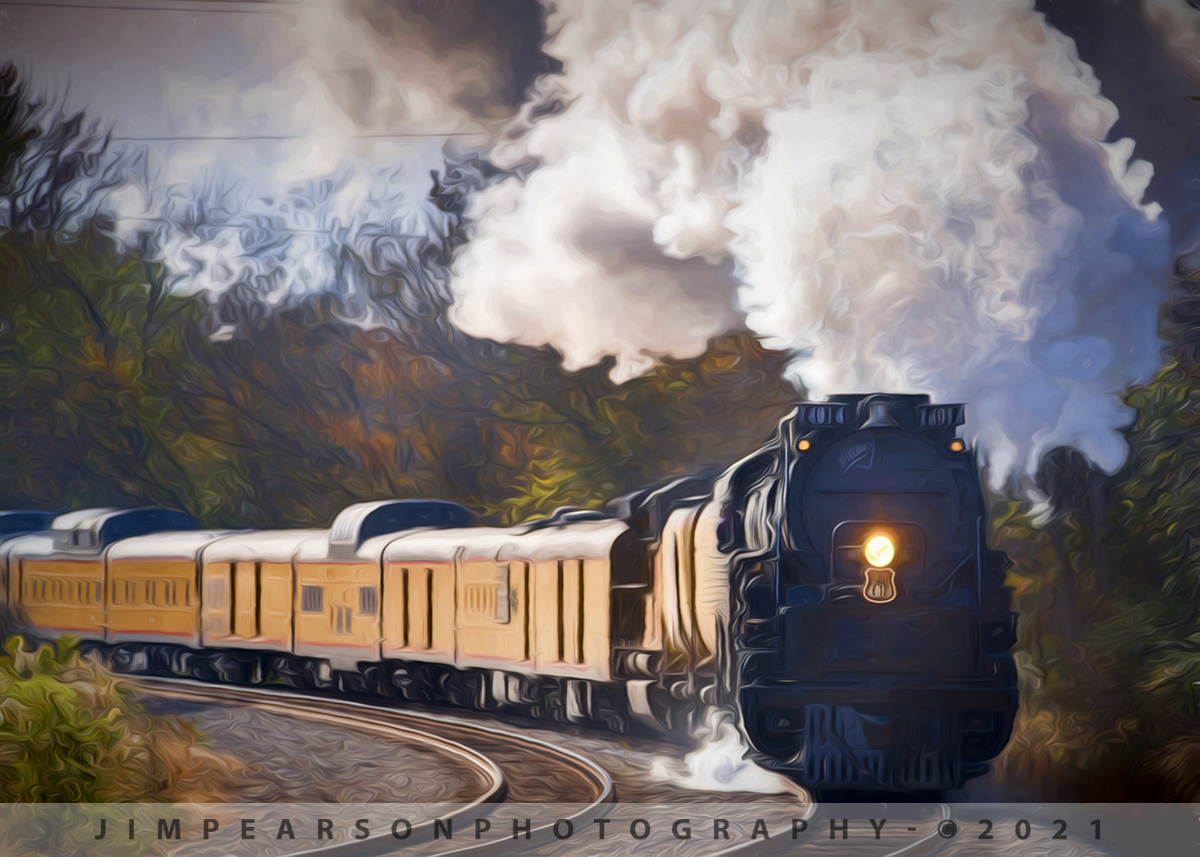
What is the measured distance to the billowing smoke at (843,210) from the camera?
3457 millimetres

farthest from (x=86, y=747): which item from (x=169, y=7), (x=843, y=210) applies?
(x=843, y=210)

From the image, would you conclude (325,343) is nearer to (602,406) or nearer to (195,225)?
(195,225)

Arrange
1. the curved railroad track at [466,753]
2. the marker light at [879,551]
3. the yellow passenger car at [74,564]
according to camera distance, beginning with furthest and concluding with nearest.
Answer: the yellow passenger car at [74,564] < the curved railroad track at [466,753] < the marker light at [879,551]

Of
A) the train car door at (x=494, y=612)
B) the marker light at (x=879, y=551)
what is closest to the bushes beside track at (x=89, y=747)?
the train car door at (x=494, y=612)

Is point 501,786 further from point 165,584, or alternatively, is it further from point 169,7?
point 169,7

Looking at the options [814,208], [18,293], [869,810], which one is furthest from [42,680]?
[814,208]

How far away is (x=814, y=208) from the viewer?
11.5ft

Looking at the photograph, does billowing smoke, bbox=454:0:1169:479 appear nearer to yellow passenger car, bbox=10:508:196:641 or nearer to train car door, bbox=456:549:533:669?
train car door, bbox=456:549:533:669

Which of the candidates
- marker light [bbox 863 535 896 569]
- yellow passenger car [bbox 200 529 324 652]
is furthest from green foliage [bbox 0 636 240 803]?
marker light [bbox 863 535 896 569]

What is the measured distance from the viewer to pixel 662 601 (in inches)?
136

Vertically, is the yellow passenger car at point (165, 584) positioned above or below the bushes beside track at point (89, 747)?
above

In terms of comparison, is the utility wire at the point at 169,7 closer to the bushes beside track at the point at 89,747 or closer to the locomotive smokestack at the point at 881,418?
the bushes beside track at the point at 89,747

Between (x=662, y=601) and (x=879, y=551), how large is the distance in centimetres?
82

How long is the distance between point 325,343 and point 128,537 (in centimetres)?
110
